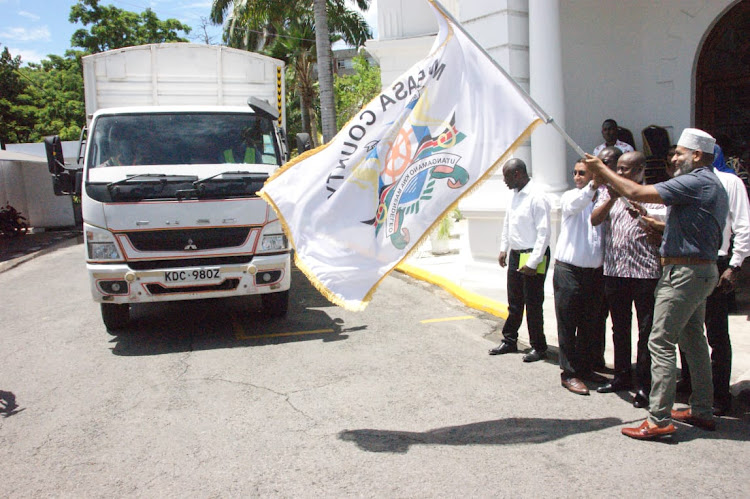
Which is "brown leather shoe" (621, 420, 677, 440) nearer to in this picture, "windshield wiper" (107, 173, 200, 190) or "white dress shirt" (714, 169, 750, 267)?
"white dress shirt" (714, 169, 750, 267)

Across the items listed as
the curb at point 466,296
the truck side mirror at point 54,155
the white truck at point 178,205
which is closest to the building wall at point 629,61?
the curb at point 466,296

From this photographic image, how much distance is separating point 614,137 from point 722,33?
2538 mm

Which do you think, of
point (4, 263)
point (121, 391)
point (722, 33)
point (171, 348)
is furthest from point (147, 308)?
point (722, 33)

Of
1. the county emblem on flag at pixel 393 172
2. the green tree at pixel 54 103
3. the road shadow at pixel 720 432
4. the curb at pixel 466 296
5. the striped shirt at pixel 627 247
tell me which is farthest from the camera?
the green tree at pixel 54 103

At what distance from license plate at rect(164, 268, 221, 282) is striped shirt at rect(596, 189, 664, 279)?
3905 millimetres

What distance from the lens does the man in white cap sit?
3.78 m

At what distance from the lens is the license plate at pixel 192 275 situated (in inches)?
256

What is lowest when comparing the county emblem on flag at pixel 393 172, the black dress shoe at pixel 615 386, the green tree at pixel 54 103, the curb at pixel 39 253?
the black dress shoe at pixel 615 386

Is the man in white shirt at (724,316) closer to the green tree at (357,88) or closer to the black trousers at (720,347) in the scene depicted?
the black trousers at (720,347)

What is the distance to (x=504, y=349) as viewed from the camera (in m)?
6.00

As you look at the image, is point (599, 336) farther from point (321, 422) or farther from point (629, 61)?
point (629, 61)

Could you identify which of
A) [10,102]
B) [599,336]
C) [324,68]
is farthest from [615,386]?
[10,102]

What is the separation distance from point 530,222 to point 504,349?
1.28m

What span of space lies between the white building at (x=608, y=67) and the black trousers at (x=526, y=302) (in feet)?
11.0
